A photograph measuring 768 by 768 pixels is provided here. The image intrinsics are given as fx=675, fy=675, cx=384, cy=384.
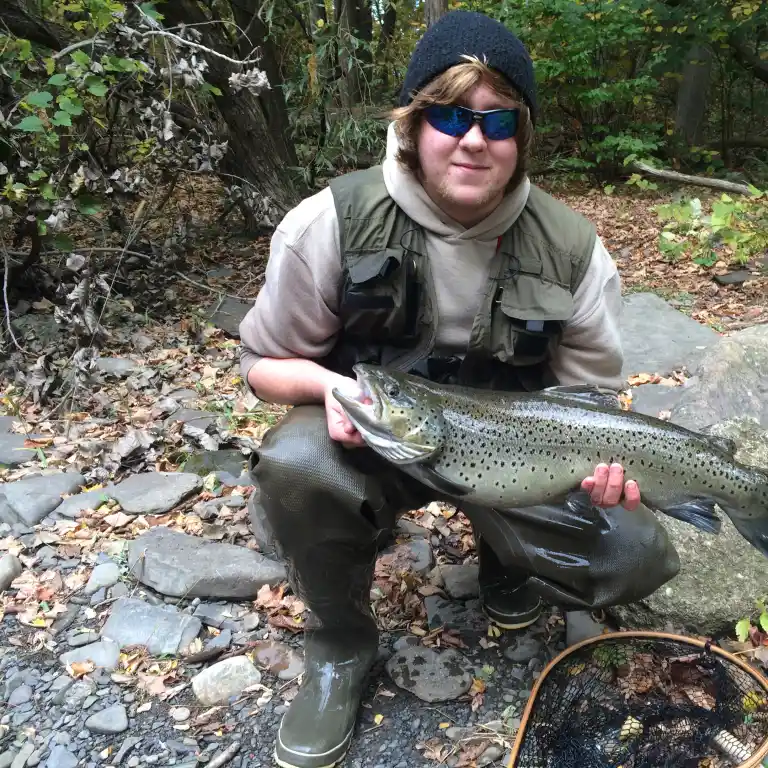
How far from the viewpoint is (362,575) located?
8.78 ft

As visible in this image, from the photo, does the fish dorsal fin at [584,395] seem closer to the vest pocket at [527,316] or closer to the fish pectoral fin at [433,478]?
the vest pocket at [527,316]

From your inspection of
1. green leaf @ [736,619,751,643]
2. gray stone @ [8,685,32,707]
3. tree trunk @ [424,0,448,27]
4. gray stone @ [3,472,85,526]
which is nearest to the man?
green leaf @ [736,619,751,643]

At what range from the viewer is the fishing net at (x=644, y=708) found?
2371mm

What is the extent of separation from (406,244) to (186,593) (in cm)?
202

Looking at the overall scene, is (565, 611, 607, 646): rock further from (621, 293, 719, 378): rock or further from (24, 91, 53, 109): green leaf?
(24, 91, 53, 109): green leaf

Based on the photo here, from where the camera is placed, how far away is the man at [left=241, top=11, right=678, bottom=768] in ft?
7.91

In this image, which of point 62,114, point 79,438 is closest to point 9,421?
point 79,438

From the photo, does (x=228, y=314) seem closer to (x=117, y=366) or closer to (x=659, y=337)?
(x=117, y=366)

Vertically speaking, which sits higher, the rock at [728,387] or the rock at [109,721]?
the rock at [728,387]

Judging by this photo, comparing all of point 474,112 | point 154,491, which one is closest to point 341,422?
point 474,112

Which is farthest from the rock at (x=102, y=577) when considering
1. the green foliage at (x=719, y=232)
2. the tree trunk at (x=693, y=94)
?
the tree trunk at (x=693, y=94)

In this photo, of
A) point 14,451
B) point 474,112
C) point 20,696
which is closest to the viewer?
point 474,112

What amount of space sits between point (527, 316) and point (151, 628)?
221 cm

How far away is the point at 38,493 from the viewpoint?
162 inches
